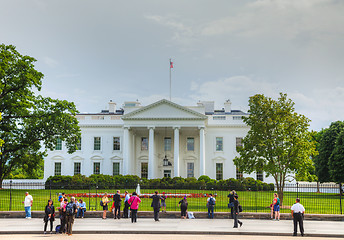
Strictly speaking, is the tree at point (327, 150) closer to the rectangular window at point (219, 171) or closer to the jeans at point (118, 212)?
the rectangular window at point (219, 171)

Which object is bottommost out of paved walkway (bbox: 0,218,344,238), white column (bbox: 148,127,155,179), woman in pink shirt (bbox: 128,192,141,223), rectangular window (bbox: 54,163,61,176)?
paved walkway (bbox: 0,218,344,238)

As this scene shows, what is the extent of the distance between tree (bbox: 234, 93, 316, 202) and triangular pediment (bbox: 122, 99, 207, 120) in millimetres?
23763

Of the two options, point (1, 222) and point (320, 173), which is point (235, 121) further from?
point (1, 222)

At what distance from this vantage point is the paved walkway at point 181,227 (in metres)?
16.8

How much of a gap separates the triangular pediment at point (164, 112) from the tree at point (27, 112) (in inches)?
598

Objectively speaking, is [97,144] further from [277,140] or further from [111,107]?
[277,140]

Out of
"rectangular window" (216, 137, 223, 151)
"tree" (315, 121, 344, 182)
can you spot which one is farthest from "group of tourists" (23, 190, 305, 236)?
"rectangular window" (216, 137, 223, 151)

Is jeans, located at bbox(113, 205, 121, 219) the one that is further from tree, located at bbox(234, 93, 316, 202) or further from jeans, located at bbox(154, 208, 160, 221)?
tree, located at bbox(234, 93, 316, 202)

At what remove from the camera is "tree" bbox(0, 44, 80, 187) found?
113 ft

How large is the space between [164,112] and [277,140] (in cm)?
2705

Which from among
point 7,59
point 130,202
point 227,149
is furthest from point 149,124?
point 130,202

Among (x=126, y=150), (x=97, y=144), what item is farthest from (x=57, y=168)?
(x=126, y=150)

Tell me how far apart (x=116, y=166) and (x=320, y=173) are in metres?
28.7

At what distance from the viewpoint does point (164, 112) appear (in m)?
54.5
